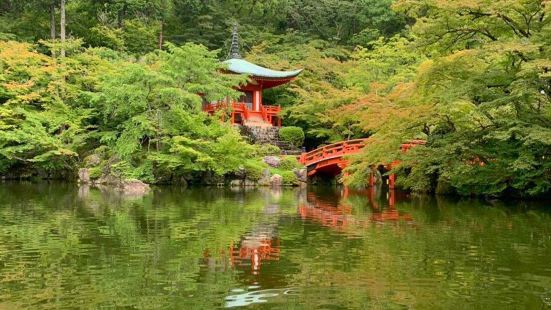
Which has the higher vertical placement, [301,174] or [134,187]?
[301,174]

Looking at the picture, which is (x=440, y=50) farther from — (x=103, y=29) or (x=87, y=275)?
(x=103, y=29)

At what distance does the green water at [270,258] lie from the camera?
20.1 ft

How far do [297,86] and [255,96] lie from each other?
2449mm

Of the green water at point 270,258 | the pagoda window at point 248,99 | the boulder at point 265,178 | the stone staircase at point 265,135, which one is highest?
the pagoda window at point 248,99

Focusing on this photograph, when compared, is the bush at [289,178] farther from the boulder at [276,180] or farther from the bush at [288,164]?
the bush at [288,164]

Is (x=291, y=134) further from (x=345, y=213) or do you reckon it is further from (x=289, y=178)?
(x=345, y=213)

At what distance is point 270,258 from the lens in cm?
837

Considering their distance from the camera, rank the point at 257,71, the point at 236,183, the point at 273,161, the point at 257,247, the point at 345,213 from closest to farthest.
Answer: the point at 257,247
the point at 345,213
the point at 236,183
the point at 273,161
the point at 257,71

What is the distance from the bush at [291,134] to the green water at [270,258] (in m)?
15.6

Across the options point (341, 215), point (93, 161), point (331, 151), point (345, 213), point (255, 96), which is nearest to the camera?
point (341, 215)

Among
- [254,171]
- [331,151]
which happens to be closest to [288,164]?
[254,171]

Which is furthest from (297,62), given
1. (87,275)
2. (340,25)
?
(87,275)

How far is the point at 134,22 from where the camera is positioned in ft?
124

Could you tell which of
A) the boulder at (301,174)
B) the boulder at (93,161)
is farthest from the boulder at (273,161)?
the boulder at (93,161)
